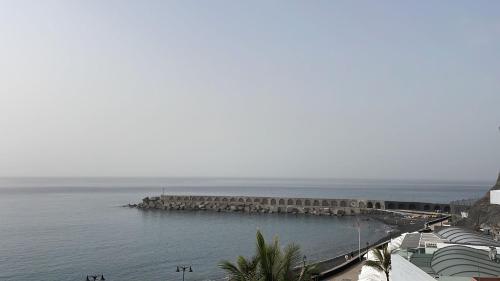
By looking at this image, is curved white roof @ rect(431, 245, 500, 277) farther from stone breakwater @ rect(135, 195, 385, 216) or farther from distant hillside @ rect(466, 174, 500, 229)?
stone breakwater @ rect(135, 195, 385, 216)

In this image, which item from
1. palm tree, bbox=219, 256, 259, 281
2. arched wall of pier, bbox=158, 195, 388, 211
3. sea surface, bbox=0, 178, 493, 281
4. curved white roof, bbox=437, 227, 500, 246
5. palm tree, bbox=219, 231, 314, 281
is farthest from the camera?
arched wall of pier, bbox=158, 195, 388, 211

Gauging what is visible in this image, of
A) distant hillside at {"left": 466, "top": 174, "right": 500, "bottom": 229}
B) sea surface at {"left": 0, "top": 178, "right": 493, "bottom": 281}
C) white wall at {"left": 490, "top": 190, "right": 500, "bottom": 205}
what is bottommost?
sea surface at {"left": 0, "top": 178, "right": 493, "bottom": 281}

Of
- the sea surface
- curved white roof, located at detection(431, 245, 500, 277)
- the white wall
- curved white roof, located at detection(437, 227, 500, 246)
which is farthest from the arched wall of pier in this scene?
curved white roof, located at detection(431, 245, 500, 277)

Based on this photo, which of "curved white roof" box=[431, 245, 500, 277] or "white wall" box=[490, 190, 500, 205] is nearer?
"curved white roof" box=[431, 245, 500, 277]

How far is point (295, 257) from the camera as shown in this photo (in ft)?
32.0

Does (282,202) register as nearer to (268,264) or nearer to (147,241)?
(147,241)

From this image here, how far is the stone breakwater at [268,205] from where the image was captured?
10153cm

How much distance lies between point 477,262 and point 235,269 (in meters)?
11.9

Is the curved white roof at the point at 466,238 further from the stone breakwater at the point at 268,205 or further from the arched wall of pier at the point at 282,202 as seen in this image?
the arched wall of pier at the point at 282,202

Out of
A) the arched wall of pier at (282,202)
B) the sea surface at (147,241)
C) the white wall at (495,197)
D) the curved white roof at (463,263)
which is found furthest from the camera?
the arched wall of pier at (282,202)

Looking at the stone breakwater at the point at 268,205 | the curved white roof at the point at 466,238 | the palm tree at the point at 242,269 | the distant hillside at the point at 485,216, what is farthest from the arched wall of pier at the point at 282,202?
the palm tree at the point at 242,269

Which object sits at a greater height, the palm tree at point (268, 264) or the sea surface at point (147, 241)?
the palm tree at point (268, 264)

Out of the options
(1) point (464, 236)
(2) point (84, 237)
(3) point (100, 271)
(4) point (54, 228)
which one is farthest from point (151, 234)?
(1) point (464, 236)

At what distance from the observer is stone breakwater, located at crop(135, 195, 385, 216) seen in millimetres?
101531
